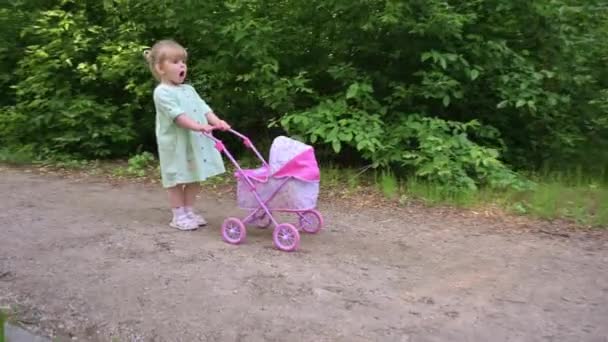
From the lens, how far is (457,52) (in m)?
6.96

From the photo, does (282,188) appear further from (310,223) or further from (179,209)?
(179,209)

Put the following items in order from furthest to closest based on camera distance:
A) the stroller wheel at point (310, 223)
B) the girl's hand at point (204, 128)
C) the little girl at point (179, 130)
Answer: the stroller wheel at point (310, 223) → the little girl at point (179, 130) → the girl's hand at point (204, 128)

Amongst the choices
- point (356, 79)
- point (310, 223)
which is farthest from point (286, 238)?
point (356, 79)

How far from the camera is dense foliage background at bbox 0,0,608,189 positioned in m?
6.78

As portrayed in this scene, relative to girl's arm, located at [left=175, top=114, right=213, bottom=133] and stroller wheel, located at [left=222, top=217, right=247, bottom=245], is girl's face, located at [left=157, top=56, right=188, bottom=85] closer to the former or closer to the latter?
girl's arm, located at [left=175, top=114, right=213, bottom=133]

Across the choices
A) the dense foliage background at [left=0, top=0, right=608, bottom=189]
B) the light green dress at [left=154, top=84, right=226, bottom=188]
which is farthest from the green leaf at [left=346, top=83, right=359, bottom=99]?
the light green dress at [left=154, top=84, right=226, bottom=188]

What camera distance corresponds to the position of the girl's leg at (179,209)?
5434 mm

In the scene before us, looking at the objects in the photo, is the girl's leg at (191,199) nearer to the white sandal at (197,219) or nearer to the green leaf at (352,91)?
the white sandal at (197,219)

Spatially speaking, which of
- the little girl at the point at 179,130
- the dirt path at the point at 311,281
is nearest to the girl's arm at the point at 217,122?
the little girl at the point at 179,130

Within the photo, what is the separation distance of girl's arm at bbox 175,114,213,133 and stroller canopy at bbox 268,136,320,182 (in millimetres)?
552

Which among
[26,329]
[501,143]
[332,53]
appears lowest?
[26,329]

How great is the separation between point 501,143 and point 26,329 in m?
5.22

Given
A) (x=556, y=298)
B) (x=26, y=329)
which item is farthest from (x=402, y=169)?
(x=26, y=329)

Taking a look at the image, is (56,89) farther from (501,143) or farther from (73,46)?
(501,143)
